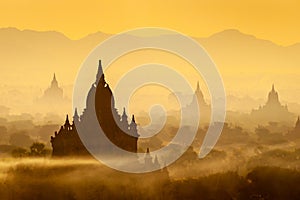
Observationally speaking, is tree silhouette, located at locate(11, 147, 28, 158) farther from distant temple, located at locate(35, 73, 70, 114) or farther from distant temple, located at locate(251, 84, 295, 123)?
distant temple, located at locate(251, 84, 295, 123)

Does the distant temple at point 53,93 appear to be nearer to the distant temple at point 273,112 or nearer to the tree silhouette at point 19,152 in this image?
the tree silhouette at point 19,152

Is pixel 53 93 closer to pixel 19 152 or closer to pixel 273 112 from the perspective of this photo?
pixel 19 152

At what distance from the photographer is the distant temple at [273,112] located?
168 inches

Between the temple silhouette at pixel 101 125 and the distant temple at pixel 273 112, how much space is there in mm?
1004

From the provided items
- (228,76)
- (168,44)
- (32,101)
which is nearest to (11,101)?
(32,101)

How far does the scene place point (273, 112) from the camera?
14.0ft

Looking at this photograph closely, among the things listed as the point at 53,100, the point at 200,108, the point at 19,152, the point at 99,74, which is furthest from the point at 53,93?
the point at 200,108

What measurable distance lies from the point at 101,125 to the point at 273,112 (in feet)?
4.53

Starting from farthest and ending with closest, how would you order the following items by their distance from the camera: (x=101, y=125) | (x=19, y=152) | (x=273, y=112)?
(x=273, y=112) < (x=101, y=125) < (x=19, y=152)

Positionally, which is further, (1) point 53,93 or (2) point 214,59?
(2) point 214,59

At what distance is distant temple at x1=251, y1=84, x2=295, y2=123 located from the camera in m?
4.27

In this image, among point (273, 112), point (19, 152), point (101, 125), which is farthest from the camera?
point (273, 112)

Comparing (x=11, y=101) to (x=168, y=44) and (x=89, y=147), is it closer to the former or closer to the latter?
(x=89, y=147)

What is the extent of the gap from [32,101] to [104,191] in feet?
2.93
